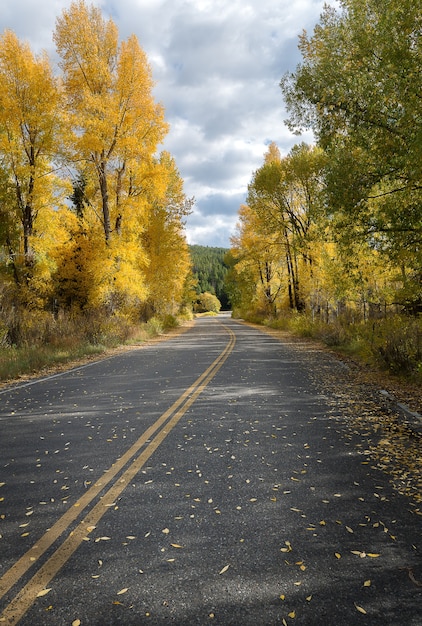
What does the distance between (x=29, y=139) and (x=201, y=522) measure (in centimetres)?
1885

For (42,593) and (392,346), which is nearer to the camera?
(42,593)

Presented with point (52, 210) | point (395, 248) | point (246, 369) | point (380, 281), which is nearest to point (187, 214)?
point (52, 210)

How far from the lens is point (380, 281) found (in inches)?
687

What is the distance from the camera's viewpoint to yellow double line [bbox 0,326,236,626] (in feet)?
8.23

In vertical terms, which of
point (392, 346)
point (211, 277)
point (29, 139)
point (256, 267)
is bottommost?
point (392, 346)

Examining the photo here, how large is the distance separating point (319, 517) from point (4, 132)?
20577 millimetres

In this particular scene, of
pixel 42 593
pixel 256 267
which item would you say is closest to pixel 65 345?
pixel 42 593

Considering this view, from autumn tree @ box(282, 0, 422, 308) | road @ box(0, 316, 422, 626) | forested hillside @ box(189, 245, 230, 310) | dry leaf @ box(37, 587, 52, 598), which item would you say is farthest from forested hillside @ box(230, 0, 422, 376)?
forested hillside @ box(189, 245, 230, 310)

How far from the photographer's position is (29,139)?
1795cm

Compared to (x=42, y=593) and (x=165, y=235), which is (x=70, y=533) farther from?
(x=165, y=235)

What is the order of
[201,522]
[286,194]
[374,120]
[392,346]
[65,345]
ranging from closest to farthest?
1. [201,522]
2. [374,120]
3. [392,346]
4. [65,345]
5. [286,194]

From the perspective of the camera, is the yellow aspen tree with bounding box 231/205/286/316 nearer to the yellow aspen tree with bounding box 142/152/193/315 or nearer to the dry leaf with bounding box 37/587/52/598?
the yellow aspen tree with bounding box 142/152/193/315

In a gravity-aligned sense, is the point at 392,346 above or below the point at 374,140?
below

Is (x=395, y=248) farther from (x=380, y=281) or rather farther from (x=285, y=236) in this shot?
(x=285, y=236)
